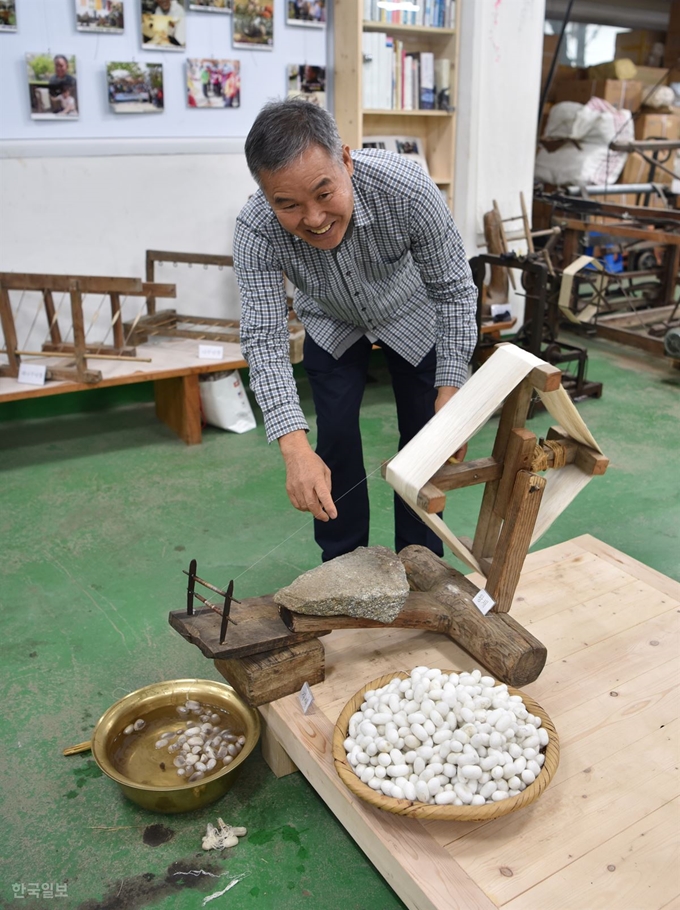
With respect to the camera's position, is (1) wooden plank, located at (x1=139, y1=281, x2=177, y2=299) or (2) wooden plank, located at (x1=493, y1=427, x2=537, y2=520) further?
(1) wooden plank, located at (x1=139, y1=281, x2=177, y2=299)

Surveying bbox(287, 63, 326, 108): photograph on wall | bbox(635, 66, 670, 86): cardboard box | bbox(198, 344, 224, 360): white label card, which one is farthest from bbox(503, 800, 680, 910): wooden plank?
bbox(635, 66, 670, 86): cardboard box

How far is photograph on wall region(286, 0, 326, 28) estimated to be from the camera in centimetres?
421

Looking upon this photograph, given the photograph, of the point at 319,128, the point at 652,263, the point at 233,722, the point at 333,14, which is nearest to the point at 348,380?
the point at 319,128

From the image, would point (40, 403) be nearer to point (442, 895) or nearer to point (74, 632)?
point (74, 632)

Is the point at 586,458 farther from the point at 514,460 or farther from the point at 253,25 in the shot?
the point at 253,25

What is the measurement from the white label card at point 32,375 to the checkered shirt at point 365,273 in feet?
5.98

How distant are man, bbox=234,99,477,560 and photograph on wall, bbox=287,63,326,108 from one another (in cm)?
252

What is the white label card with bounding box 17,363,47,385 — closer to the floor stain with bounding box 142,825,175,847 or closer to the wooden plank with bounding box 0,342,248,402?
the wooden plank with bounding box 0,342,248,402

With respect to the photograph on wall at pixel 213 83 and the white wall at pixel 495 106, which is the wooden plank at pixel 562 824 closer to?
the photograph on wall at pixel 213 83

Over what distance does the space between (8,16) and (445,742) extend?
11.8ft

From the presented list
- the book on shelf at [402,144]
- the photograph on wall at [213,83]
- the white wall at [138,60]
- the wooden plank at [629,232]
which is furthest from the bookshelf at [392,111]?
the wooden plank at [629,232]

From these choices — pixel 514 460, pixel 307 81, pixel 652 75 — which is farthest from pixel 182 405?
pixel 652 75

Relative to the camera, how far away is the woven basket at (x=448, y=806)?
4.88ft

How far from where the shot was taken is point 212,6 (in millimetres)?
3965
